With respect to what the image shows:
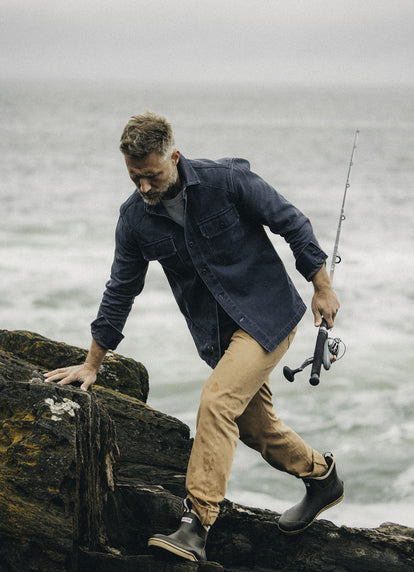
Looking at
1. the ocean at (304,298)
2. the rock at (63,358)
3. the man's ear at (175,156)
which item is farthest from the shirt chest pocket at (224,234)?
the ocean at (304,298)

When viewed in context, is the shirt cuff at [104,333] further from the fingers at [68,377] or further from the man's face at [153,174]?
the man's face at [153,174]

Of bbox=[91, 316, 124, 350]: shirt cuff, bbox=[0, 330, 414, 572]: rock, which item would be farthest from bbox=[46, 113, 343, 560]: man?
bbox=[0, 330, 414, 572]: rock

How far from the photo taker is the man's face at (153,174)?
3.70 m

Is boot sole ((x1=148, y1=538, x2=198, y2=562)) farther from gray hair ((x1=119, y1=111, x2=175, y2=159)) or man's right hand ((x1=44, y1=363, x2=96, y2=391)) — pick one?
gray hair ((x1=119, y1=111, x2=175, y2=159))

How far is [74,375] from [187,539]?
1.19m

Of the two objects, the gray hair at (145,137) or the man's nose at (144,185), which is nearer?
the gray hair at (145,137)

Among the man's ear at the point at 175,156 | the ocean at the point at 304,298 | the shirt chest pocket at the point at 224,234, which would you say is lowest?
the shirt chest pocket at the point at 224,234

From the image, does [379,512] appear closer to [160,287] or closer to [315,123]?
[160,287]

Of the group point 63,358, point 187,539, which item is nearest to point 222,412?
point 187,539

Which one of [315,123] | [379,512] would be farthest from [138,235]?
[315,123]

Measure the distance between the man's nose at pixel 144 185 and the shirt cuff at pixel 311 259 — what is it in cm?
91

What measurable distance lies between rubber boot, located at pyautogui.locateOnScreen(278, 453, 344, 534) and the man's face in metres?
1.94

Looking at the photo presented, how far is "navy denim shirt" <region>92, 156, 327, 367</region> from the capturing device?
154 inches

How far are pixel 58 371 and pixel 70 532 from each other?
109cm
